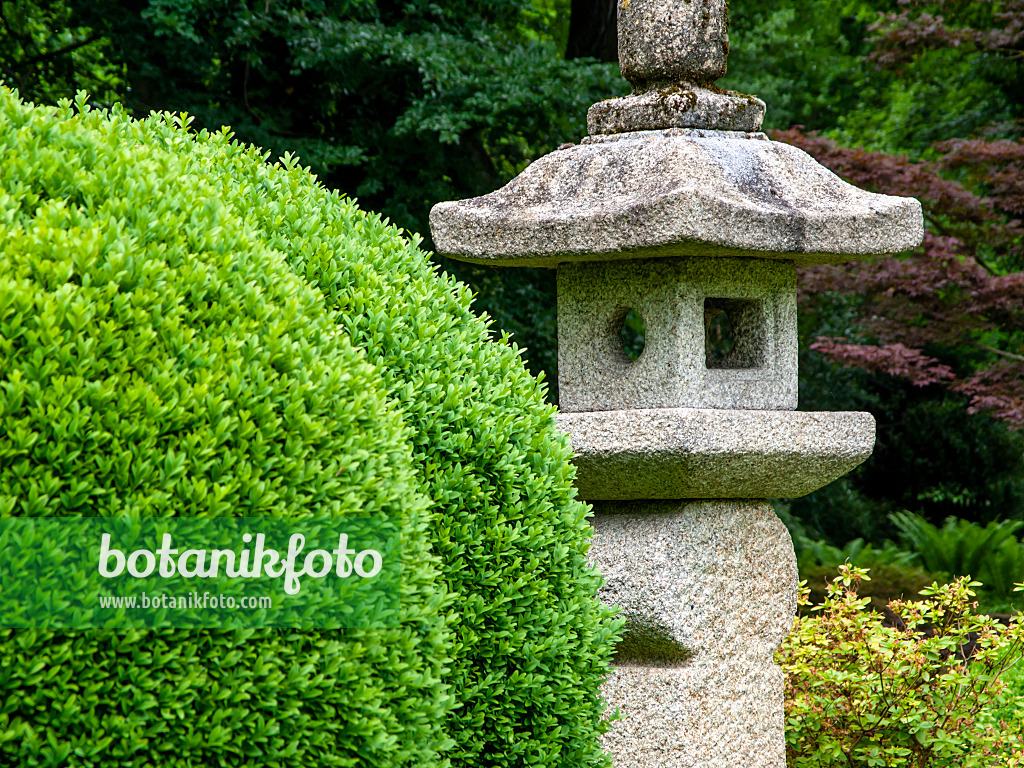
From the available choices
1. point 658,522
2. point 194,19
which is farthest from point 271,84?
point 658,522

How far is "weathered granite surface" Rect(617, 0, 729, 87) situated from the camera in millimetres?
3781

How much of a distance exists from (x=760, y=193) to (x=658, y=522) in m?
1.18

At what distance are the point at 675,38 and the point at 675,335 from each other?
42.8 inches

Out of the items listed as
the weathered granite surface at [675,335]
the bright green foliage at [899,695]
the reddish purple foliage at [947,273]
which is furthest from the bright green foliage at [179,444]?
the reddish purple foliage at [947,273]

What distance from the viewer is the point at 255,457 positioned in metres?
1.84

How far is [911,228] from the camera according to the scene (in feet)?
11.9

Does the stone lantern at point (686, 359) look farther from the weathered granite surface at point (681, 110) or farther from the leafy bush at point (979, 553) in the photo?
the leafy bush at point (979, 553)

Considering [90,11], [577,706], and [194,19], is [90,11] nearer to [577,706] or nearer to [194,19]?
[194,19]

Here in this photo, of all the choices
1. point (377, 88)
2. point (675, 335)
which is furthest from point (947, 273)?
point (675, 335)

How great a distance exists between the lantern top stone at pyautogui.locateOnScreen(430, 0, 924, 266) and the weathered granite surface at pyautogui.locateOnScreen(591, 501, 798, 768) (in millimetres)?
937

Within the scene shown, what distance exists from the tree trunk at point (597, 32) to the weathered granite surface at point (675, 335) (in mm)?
6125

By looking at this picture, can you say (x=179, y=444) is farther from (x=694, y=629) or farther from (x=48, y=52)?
(x=48, y=52)

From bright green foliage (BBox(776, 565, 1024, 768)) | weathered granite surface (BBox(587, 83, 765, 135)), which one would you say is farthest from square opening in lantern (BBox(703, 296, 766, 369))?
bright green foliage (BBox(776, 565, 1024, 768))

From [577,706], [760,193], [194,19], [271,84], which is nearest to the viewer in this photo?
[577,706]
